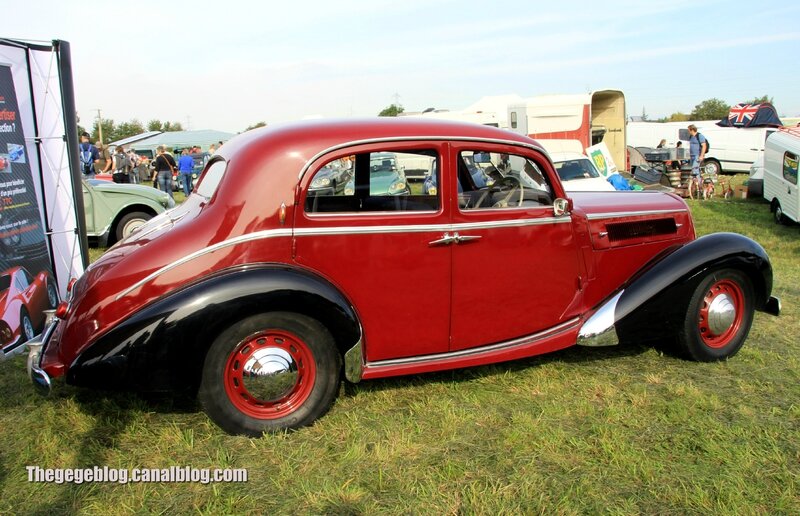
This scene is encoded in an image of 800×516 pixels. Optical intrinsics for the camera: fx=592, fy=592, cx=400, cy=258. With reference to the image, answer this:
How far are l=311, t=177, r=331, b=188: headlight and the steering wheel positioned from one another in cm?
111

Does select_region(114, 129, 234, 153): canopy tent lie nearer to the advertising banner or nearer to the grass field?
the advertising banner

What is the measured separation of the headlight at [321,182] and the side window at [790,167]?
10.3 metres

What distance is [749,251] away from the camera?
14.1 feet

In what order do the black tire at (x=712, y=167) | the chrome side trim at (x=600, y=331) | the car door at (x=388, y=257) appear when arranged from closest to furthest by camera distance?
1. the car door at (x=388, y=257)
2. the chrome side trim at (x=600, y=331)
3. the black tire at (x=712, y=167)

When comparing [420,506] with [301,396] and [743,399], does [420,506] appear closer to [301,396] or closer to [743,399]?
[301,396]

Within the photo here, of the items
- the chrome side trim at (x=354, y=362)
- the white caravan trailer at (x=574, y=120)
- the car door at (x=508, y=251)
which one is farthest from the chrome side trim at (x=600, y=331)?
the white caravan trailer at (x=574, y=120)

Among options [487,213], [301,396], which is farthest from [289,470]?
[487,213]

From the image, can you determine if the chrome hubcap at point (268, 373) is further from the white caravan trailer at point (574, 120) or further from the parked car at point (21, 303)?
the white caravan trailer at point (574, 120)

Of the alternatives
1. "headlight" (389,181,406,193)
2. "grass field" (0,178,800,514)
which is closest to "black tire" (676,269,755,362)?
"grass field" (0,178,800,514)

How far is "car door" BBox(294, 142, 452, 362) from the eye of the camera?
133 inches

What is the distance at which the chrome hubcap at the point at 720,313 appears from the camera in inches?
169

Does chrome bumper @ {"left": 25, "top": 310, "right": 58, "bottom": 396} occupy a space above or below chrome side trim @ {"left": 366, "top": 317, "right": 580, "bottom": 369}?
→ above

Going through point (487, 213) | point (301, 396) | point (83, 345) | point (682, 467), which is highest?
point (487, 213)

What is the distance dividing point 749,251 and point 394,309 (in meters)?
2.70
